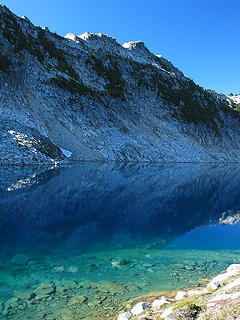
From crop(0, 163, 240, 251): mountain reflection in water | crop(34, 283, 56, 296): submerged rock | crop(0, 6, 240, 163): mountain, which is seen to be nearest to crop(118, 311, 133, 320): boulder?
crop(34, 283, 56, 296): submerged rock

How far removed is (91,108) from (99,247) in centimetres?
5824

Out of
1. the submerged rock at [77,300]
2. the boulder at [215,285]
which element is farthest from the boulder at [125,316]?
the boulder at [215,285]

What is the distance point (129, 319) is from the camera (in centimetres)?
592

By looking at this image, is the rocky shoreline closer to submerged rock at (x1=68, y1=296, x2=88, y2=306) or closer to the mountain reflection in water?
submerged rock at (x1=68, y1=296, x2=88, y2=306)

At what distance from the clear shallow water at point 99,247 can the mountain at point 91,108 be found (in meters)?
26.4

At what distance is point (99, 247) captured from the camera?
35.9ft

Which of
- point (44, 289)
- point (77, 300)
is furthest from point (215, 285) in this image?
point (44, 289)

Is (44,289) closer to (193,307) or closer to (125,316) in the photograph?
(125,316)

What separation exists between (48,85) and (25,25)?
2211cm

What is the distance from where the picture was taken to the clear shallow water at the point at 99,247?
283 inches

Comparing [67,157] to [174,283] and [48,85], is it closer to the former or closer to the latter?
[48,85]

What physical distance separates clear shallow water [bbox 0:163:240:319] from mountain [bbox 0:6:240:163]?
26.4m

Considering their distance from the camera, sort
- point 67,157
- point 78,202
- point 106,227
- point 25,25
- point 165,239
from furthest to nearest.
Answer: point 25,25 → point 67,157 → point 78,202 → point 106,227 → point 165,239

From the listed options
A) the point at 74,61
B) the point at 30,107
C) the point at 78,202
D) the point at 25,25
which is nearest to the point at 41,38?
the point at 25,25
